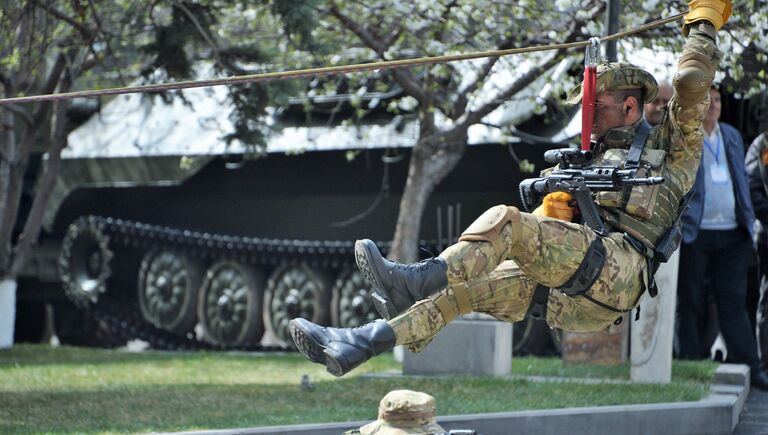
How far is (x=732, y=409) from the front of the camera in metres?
9.55

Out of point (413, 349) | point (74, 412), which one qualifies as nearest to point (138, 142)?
point (74, 412)

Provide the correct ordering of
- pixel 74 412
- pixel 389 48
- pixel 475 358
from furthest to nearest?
pixel 389 48
pixel 475 358
pixel 74 412

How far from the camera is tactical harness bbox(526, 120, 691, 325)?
7.17 metres

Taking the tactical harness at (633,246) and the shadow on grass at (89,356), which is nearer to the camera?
the tactical harness at (633,246)

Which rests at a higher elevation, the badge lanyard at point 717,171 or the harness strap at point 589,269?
the badge lanyard at point 717,171

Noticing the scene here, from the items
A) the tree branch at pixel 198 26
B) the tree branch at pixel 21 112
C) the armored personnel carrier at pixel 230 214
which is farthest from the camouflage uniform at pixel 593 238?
the armored personnel carrier at pixel 230 214

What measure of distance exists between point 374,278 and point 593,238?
45.3 inches

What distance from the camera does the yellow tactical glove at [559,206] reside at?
7543mm

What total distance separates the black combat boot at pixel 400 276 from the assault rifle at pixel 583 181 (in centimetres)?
87

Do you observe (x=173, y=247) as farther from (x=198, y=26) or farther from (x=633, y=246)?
(x=633, y=246)

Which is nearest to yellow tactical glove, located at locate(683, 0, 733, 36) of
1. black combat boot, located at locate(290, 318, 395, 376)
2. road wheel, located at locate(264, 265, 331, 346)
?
black combat boot, located at locate(290, 318, 395, 376)

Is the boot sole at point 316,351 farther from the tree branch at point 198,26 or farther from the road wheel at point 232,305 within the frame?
the road wheel at point 232,305

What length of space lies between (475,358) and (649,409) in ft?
9.05

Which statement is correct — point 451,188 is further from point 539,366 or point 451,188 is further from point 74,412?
point 74,412
